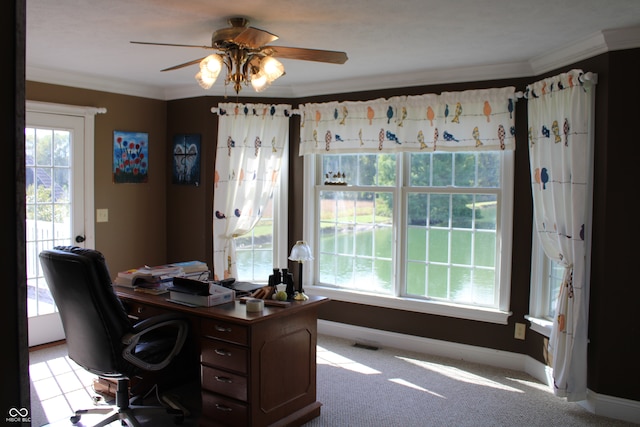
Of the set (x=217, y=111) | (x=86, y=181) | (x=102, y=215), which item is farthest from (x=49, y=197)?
(x=217, y=111)

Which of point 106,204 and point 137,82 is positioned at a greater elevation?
point 137,82

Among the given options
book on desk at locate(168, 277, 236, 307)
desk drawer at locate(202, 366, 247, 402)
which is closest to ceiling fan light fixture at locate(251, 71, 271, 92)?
book on desk at locate(168, 277, 236, 307)

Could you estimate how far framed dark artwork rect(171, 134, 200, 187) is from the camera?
16.3ft

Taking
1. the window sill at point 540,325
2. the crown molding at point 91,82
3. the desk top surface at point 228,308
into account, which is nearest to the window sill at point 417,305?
the window sill at point 540,325

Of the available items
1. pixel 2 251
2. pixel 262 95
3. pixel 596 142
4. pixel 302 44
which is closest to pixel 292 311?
pixel 302 44

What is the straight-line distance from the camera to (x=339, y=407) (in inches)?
127

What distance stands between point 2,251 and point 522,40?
125 inches

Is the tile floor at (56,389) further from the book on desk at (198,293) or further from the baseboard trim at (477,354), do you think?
the baseboard trim at (477,354)

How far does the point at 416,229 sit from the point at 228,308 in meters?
2.13

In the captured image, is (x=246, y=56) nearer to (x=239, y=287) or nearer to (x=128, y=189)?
(x=239, y=287)

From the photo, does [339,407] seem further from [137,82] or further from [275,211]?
[137,82]

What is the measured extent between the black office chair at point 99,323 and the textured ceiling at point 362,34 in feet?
4.45

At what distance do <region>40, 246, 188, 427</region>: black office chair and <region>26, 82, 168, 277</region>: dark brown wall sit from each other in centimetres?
214

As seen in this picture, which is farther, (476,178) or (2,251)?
(476,178)
